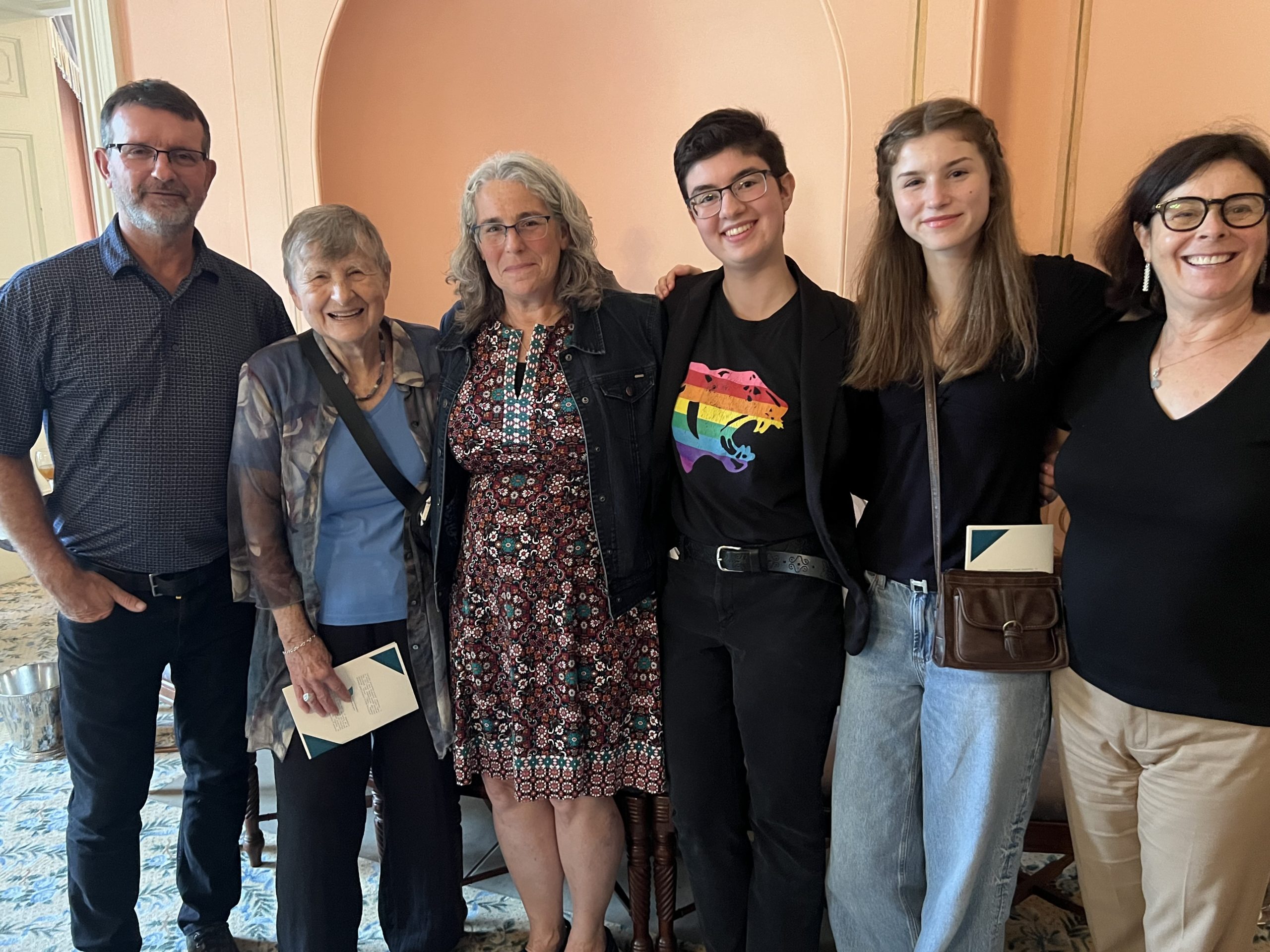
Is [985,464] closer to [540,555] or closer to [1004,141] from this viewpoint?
[540,555]

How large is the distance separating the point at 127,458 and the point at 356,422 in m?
0.51

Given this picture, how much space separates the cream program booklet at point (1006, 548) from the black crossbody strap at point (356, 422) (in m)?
1.05

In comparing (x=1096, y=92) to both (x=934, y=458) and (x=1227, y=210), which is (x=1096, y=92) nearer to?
(x=1227, y=210)

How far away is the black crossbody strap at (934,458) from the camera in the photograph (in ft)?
4.68

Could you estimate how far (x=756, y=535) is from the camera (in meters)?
1.59

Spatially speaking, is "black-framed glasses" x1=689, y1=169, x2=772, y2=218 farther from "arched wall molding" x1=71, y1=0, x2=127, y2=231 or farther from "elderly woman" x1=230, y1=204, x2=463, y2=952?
"arched wall molding" x1=71, y1=0, x2=127, y2=231

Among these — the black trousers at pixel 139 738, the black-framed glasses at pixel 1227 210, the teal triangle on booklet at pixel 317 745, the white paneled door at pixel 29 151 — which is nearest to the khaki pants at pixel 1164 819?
the black-framed glasses at pixel 1227 210

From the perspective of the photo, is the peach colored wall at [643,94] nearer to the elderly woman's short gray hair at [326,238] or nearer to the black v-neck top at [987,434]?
the black v-neck top at [987,434]

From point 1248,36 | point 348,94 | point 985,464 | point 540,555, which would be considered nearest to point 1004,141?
point 1248,36

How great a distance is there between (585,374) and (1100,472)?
35.9 inches

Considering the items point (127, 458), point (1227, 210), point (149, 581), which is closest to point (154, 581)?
point (149, 581)

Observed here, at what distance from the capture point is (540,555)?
1692 mm

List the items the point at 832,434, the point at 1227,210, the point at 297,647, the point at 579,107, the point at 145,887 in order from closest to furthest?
the point at 1227,210 < the point at 832,434 < the point at 297,647 < the point at 145,887 < the point at 579,107

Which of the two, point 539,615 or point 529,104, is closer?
point 539,615
